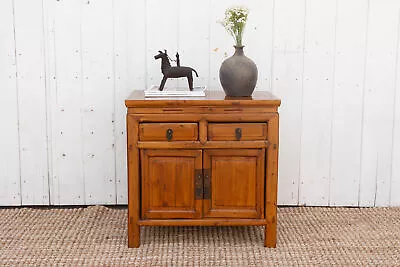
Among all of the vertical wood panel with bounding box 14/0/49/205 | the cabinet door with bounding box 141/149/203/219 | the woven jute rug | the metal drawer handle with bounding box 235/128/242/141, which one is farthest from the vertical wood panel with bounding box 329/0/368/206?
the vertical wood panel with bounding box 14/0/49/205

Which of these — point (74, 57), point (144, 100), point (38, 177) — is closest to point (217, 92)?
point (144, 100)

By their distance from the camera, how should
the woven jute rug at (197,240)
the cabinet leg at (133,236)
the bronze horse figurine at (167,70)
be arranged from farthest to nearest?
the bronze horse figurine at (167,70) < the cabinet leg at (133,236) < the woven jute rug at (197,240)

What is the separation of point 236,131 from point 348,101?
0.88 metres

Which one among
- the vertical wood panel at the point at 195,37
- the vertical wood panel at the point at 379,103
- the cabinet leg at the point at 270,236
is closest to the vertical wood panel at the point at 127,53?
the vertical wood panel at the point at 195,37

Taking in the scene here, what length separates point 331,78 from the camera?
10.5 ft

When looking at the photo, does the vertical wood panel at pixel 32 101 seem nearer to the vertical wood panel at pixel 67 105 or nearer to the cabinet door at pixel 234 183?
the vertical wood panel at pixel 67 105

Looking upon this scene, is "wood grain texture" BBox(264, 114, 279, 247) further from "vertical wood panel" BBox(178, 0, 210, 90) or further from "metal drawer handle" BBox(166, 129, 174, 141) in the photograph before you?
"vertical wood panel" BBox(178, 0, 210, 90)

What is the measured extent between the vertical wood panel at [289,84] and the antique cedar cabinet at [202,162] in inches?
19.9

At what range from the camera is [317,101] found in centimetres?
323

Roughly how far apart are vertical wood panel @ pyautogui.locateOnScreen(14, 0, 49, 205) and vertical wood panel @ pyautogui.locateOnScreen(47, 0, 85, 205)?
59 millimetres

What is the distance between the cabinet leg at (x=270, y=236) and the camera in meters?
2.72

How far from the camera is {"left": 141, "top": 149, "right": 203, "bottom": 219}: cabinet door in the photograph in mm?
2674

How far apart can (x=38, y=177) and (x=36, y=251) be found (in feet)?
2.21

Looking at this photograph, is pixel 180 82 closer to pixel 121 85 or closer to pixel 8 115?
pixel 121 85
